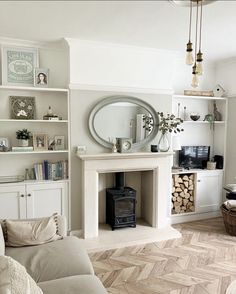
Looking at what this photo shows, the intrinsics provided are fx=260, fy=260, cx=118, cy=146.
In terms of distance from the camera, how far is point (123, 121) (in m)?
3.77

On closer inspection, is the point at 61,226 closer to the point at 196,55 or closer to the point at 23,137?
the point at 23,137

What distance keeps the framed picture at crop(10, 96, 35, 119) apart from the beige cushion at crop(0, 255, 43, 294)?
7.61ft

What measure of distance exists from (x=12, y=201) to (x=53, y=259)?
1.42 metres

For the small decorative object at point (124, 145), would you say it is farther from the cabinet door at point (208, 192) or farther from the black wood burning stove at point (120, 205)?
the cabinet door at point (208, 192)

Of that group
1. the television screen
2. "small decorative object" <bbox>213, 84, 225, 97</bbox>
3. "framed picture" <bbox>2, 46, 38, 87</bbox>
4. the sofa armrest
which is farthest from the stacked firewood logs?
"framed picture" <bbox>2, 46, 38, 87</bbox>

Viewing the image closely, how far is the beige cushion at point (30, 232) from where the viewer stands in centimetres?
234

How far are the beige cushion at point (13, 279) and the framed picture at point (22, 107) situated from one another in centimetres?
232

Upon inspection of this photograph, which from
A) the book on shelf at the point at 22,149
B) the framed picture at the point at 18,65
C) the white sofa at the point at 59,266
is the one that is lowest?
the white sofa at the point at 59,266

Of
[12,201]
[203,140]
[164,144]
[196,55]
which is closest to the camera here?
[196,55]

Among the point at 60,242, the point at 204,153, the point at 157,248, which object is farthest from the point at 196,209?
the point at 60,242

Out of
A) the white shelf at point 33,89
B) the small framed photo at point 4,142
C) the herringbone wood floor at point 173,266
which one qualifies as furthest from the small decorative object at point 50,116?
the herringbone wood floor at point 173,266

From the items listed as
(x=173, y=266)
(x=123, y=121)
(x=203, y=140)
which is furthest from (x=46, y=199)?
(x=203, y=140)

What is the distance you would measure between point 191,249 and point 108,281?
125 centimetres

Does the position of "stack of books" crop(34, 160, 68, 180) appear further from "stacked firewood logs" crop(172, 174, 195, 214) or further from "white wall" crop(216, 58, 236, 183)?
"white wall" crop(216, 58, 236, 183)
